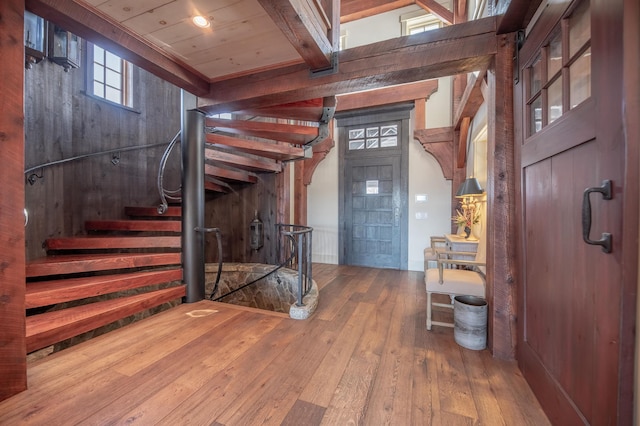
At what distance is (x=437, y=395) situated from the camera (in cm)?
139

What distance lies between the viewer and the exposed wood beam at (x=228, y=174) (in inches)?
134

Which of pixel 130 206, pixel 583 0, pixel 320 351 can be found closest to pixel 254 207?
pixel 130 206

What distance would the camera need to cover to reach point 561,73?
1.21 meters

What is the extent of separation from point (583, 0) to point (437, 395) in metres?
1.94

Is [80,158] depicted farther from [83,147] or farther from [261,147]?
[261,147]

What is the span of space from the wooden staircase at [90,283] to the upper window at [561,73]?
9.99 ft

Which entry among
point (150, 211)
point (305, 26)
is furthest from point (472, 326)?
point (150, 211)

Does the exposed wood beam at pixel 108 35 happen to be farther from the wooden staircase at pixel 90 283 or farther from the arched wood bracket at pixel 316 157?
the arched wood bracket at pixel 316 157

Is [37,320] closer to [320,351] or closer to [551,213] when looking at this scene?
[320,351]

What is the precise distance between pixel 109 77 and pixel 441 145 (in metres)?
4.96

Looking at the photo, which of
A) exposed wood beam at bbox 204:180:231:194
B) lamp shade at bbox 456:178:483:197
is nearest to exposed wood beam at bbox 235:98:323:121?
exposed wood beam at bbox 204:180:231:194

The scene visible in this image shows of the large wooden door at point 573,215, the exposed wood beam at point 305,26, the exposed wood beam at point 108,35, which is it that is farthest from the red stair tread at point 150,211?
the large wooden door at point 573,215

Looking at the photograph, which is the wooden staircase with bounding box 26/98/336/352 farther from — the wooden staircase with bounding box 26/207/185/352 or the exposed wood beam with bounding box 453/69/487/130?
the exposed wood beam with bounding box 453/69/487/130

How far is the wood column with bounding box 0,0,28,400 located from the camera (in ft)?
4.22
